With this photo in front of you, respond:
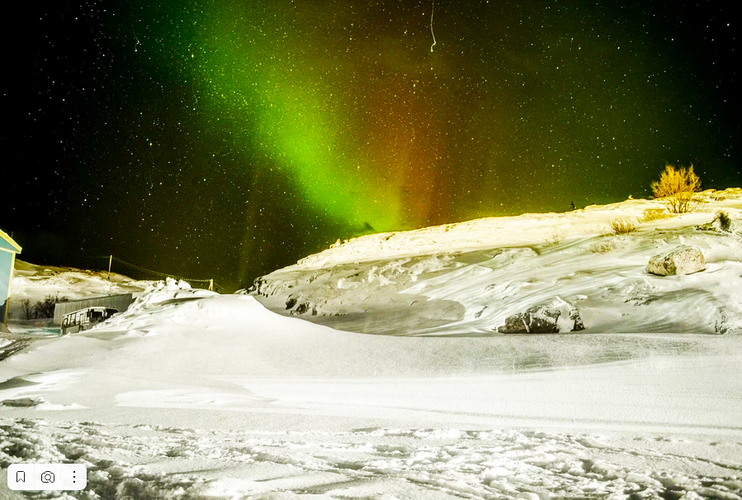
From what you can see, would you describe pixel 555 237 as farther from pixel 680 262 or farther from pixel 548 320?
pixel 548 320

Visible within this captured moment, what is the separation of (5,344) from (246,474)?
9.38 meters

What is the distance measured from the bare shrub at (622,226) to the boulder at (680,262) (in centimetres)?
278

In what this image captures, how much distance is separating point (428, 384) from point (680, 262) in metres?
4.43

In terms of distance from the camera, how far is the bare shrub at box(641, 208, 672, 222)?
10.8 m

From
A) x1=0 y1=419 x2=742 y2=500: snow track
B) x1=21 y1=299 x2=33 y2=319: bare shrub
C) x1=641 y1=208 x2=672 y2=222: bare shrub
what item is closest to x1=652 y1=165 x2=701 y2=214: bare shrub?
x1=641 y1=208 x2=672 y2=222: bare shrub

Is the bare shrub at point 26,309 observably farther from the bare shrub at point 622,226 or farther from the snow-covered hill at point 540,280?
the bare shrub at point 622,226

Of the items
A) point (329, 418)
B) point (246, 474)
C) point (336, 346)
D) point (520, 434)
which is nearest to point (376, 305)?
point (336, 346)

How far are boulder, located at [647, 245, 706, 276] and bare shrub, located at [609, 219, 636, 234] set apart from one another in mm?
2783

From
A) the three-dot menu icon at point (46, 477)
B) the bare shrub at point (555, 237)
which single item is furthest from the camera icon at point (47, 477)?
the bare shrub at point (555, 237)

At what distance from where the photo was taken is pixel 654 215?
11062 mm

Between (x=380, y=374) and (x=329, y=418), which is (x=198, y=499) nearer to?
(x=329, y=418)

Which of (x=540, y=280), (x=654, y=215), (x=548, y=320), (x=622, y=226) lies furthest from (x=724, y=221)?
(x=548, y=320)

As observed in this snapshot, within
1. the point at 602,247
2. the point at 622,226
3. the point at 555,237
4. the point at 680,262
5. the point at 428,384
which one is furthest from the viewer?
the point at 555,237

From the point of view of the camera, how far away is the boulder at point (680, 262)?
7.20 m
